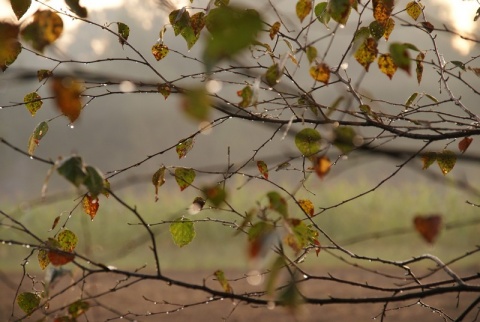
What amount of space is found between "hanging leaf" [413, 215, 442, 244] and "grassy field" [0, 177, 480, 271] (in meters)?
7.02

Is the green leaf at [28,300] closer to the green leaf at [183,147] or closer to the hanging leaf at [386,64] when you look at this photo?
the green leaf at [183,147]

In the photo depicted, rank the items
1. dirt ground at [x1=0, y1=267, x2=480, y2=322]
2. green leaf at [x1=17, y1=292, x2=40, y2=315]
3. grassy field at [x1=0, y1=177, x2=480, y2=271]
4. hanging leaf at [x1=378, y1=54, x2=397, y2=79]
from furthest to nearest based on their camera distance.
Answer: grassy field at [x1=0, y1=177, x2=480, y2=271], dirt ground at [x1=0, y1=267, x2=480, y2=322], hanging leaf at [x1=378, y1=54, x2=397, y2=79], green leaf at [x1=17, y1=292, x2=40, y2=315]

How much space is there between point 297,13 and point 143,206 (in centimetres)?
927

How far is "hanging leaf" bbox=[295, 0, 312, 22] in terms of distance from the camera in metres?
1.54

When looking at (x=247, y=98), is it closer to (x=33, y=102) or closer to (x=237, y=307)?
(x=33, y=102)

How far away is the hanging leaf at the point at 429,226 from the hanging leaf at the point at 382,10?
0.71 metres

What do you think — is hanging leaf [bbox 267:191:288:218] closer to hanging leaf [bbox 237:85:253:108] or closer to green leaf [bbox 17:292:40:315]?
hanging leaf [bbox 237:85:253:108]

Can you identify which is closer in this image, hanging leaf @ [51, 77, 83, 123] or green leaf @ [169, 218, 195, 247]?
hanging leaf @ [51, 77, 83, 123]

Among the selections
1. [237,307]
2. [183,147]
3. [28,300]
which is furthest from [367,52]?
[237,307]

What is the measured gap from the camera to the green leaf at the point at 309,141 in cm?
141

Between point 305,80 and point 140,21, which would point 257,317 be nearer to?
point 305,80

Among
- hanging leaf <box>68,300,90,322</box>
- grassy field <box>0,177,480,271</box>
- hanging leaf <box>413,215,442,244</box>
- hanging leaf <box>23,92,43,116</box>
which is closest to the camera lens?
hanging leaf <box>413,215,442,244</box>

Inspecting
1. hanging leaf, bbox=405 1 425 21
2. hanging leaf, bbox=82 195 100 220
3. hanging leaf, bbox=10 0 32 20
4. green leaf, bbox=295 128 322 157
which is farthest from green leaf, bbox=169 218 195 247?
hanging leaf, bbox=405 1 425 21

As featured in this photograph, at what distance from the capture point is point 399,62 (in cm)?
112
